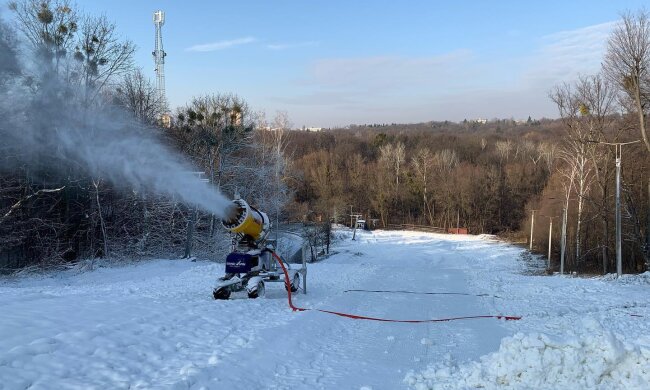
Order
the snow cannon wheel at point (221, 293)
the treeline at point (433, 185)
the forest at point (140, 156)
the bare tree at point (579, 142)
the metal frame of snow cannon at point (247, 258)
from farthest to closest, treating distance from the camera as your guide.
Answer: the treeline at point (433, 185) < the bare tree at point (579, 142) < the forest at point (140, 156) < the metal frame of snow cannon at point (247, 258) < the snow cannon wheel at point (221, 293)

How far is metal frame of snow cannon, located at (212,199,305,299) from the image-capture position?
1102 cm

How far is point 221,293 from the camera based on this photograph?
10961 mm

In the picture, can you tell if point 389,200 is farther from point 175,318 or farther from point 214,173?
point 175,318

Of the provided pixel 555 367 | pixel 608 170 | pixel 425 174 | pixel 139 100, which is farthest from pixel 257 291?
pixel 425 174

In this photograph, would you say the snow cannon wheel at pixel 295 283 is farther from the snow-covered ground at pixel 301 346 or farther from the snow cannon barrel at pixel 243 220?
the snow cannon barrel at pixel 243 220

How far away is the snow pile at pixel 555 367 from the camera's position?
19.2 feet

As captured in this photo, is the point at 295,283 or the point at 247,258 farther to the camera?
the point at 295,283

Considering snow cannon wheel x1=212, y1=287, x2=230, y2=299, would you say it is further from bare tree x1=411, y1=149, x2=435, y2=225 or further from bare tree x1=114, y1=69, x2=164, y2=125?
bare tree x1=411, y1=149, x2=435, y2=225

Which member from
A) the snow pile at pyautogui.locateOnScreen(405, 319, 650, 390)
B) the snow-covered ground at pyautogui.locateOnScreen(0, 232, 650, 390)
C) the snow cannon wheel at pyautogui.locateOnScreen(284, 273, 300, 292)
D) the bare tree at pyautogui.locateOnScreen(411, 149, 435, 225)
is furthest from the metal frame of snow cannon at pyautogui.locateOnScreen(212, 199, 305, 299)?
the bare tree at pyautogui.locateOnScreen(411, 149, 435, 225)

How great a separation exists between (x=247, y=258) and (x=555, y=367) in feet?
22.3

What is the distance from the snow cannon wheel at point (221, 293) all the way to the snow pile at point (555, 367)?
5.49 metres

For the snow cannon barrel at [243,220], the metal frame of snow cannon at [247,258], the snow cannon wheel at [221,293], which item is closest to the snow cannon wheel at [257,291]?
the metal frame of snow cannon at [247,258]

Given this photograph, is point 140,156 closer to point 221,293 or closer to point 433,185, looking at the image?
point 221,293

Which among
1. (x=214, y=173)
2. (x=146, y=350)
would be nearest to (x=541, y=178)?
(x=214, y=173)
